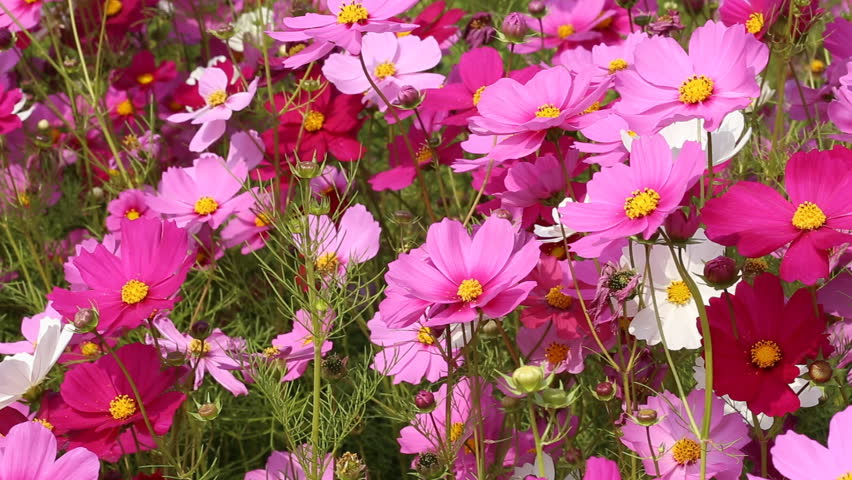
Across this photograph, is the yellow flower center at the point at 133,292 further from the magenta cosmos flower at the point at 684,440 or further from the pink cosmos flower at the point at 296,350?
the magenta cosmos flower at the point at 684,440

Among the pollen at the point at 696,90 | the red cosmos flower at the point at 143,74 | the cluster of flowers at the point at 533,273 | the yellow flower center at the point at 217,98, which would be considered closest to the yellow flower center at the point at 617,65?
the cluster of flowers at the point at 533,273

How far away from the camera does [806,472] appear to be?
716 millimetres

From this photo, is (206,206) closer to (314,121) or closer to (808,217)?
(314,121)

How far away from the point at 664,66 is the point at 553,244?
8.3 inches

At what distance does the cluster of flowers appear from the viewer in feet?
2.63

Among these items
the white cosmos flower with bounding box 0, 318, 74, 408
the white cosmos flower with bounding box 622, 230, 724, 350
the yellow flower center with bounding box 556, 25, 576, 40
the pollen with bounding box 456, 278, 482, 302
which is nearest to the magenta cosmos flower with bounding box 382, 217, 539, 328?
the pollen with bounding box 456, 278, 482, 302

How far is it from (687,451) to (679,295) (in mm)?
133

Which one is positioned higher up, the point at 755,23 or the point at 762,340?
the point at 755,23

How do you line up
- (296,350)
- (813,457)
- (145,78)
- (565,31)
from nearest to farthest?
(813,457), (296,350), (565,31), (145,78)

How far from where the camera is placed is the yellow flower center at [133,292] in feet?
3.20

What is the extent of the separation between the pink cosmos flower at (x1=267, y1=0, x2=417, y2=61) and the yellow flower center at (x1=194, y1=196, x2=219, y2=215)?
268 mm

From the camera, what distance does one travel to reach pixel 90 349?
1.12 m

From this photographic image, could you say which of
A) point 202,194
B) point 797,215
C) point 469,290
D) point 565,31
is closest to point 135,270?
point 202,194

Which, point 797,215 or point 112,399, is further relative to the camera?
point 112,399
